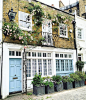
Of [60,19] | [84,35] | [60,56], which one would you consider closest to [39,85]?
[60,56]

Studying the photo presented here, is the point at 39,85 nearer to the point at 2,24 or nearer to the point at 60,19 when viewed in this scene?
the point at 2,24

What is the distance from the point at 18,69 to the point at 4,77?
126cm

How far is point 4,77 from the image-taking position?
766 cm

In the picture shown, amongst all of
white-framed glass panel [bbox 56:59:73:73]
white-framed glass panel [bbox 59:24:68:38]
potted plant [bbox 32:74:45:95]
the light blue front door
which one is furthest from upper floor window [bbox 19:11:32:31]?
white-framed glass panel [bbox 56:59:73:73]

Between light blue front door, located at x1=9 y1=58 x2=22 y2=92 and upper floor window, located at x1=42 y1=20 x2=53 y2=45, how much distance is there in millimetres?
2699

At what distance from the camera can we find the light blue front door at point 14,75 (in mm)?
8289

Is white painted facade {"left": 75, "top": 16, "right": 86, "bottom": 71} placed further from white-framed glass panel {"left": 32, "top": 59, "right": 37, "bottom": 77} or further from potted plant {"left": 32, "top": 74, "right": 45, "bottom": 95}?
potted plant {"left": 32, "top": 74, "right": 45, "bottom": 95}

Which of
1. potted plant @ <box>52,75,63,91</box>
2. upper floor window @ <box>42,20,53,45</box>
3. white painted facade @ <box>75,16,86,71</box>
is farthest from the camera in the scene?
white painted facade @ <box>75,16,86,71</box>

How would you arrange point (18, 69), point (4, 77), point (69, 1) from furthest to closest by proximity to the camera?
point (69, 1) → point (18, 69) → point (4, 77)

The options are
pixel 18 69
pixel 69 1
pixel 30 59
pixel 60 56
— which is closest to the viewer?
pixel 18 69

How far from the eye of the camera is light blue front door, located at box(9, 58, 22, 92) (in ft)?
27.2

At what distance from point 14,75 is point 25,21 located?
3.94m

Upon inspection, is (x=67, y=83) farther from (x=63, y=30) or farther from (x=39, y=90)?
(x=63, y=30)

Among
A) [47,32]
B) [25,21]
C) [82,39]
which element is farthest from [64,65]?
[25,21]
